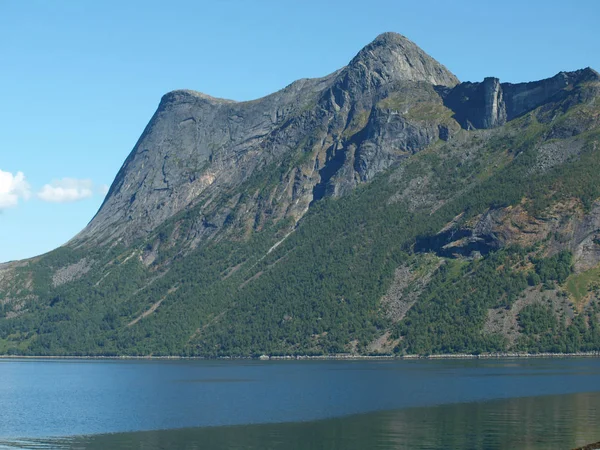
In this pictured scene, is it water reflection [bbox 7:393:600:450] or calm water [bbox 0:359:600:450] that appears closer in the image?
water reflection [bbox 7:393:600:450]

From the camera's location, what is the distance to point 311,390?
184m

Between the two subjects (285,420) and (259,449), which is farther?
(285,420)

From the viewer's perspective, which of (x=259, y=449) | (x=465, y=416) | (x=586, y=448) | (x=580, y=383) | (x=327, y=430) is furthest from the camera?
(x=580, y=383)

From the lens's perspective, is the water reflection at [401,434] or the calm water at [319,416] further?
the calm water at [319,416]

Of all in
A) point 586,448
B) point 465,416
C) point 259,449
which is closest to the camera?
point 586,448

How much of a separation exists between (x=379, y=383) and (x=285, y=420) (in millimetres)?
68626

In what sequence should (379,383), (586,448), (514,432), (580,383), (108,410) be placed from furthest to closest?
1. (379,383)
2. (580,383)
3. (108,410)
4. (514,432)
5. (586,448)

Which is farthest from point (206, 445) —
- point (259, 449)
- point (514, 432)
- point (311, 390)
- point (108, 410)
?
point (311, 390)

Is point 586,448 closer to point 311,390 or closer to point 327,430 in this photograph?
point 327,430

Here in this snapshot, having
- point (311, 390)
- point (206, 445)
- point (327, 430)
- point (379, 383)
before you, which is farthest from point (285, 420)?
point (379, 383)

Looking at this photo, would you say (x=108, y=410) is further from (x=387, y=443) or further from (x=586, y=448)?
(x=586, y=448)

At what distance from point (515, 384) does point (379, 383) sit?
29.6 m

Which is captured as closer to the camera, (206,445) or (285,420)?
(206,445)

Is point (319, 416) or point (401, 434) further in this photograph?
point (319, 416)
